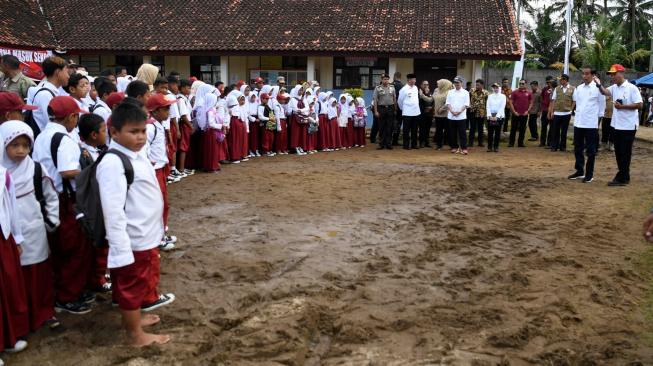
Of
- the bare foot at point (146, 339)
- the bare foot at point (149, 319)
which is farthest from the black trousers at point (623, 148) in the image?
the bare foot at point (146, 339)

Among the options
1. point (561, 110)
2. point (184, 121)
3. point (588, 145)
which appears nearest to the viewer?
point (184, 121)

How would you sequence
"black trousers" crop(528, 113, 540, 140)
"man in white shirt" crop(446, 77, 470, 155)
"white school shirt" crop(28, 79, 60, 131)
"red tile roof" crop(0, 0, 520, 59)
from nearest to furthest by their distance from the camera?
1. "white school shirt" crop(28, 79, 60, 131)
2. "man in white shirt" crop(446, 77, 470, 155)
3. "black trousers" crop(528, 113, 540, 140)
4. "red tile roof" crop(0, 0, 520, 59)

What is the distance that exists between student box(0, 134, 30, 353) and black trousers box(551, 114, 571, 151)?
12.8 meters

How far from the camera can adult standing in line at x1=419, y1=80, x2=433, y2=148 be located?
1429cm

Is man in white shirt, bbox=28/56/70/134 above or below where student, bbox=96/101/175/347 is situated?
above

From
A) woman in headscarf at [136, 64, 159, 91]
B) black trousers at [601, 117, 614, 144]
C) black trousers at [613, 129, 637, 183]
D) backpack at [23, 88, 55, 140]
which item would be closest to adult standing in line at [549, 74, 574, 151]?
black trousers at [601, 117, 614, 144]

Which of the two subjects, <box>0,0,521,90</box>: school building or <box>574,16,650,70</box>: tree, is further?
<box>574,16,650,70</box>: tree

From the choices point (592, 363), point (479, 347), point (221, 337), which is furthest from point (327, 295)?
point (592, 363)

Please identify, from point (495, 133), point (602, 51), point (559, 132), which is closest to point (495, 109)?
point (495, 133)

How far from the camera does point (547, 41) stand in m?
39.0

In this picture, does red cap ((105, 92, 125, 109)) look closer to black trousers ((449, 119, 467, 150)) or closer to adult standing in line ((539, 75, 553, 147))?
black trousers ((449, 119, 467, 150))

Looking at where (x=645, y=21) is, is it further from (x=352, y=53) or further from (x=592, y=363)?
(x=592, y=363)

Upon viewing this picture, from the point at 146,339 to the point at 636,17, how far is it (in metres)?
45.6

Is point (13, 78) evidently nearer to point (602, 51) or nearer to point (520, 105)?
point (520, 105)
